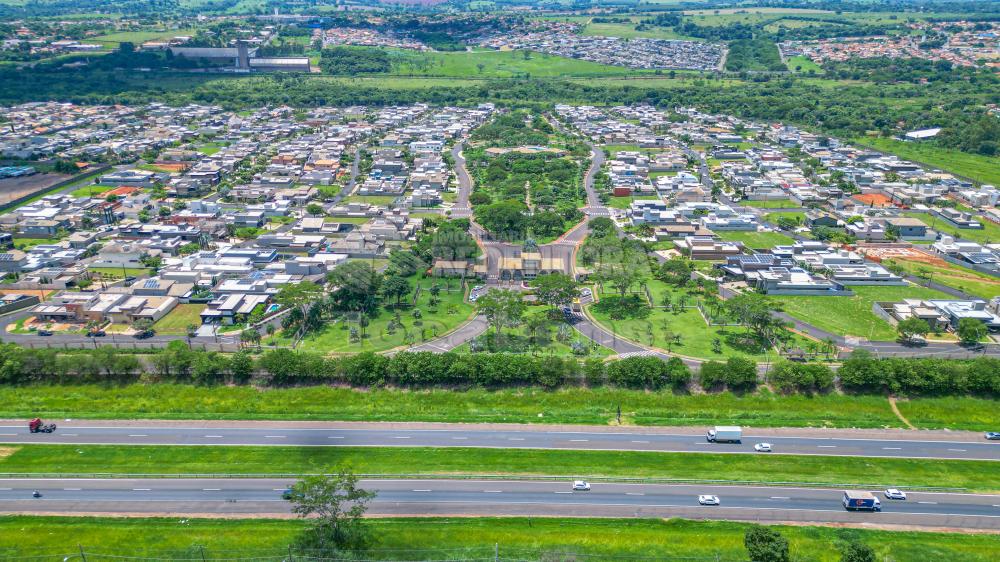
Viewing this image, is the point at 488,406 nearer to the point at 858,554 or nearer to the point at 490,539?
the point at 490,539

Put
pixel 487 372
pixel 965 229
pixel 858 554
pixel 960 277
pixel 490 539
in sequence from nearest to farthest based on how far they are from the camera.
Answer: pixel 858 554 < pixel 490 539 < pixel 487 372 < pixel 960 277 < pixel 965 229

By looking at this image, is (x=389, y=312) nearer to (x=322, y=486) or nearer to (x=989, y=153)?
(x=322, y=486)

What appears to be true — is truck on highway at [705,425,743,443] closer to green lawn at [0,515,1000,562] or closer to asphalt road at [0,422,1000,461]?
asphalt road at [0,422,1000,461]

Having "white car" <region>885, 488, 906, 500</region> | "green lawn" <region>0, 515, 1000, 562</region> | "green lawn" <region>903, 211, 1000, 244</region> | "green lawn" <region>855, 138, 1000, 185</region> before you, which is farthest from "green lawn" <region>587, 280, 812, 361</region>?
"green lawn" <region>855, 138, 1000, 185</region>

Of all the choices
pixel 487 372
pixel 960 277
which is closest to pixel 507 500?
pixel 487 372

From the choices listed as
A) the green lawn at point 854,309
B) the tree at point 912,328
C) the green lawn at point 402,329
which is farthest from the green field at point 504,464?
the green lawn at point 854,309

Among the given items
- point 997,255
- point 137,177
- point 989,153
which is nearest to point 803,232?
point 997,255

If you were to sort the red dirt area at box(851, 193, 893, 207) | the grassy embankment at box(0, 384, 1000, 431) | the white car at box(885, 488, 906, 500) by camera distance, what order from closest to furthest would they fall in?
1. the white car at box(885, 488, 906, 500)
2. the grassy embankment at box(0, 384, 1000, 431)
3. the red dirt area at box(851, 193, 893, 207)
